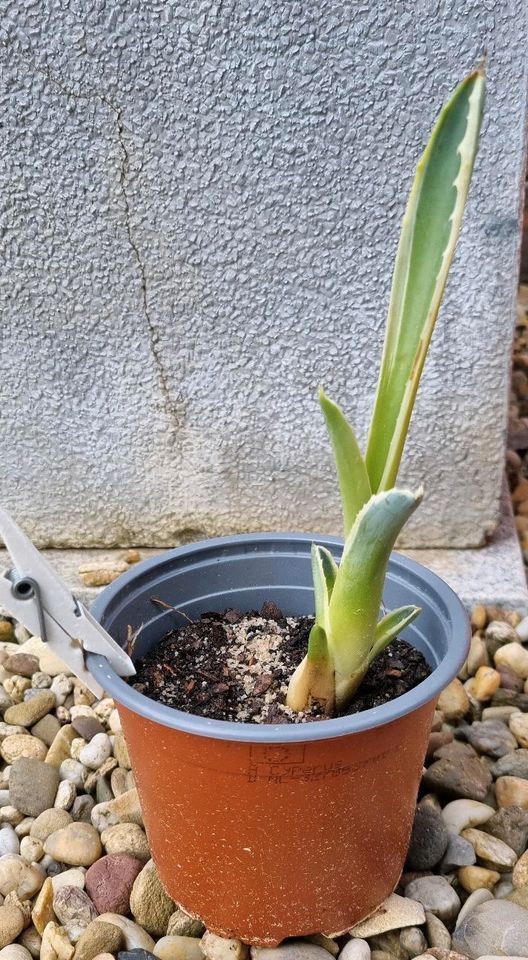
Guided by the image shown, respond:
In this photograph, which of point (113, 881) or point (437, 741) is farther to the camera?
point (437, 741)

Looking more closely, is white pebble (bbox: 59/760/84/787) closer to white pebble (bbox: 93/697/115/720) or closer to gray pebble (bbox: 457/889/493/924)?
white pebble (bbox: 93/697/115/720)

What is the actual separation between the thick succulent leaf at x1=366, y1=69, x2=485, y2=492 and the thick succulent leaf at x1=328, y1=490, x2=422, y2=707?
0.23 ft

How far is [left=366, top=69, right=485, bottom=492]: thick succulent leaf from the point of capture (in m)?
0.68

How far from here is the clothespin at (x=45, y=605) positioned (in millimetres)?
834

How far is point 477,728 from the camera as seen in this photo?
4.16 ft

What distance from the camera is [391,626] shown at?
899mm

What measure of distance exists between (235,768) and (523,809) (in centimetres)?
51

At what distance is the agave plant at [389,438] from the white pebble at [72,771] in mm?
460

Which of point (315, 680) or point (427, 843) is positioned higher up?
point (315, 680)

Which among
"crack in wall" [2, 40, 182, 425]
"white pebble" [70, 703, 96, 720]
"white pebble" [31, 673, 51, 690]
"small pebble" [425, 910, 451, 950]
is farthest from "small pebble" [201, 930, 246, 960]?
"crack in wall" [2, 40, 182, 425]

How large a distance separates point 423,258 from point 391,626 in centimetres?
39

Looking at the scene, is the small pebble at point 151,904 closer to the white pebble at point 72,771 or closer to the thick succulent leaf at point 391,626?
the white pebble at point 72,771

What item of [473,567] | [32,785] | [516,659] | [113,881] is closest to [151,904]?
[113,881]

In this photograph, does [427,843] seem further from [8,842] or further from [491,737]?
[8,842]
